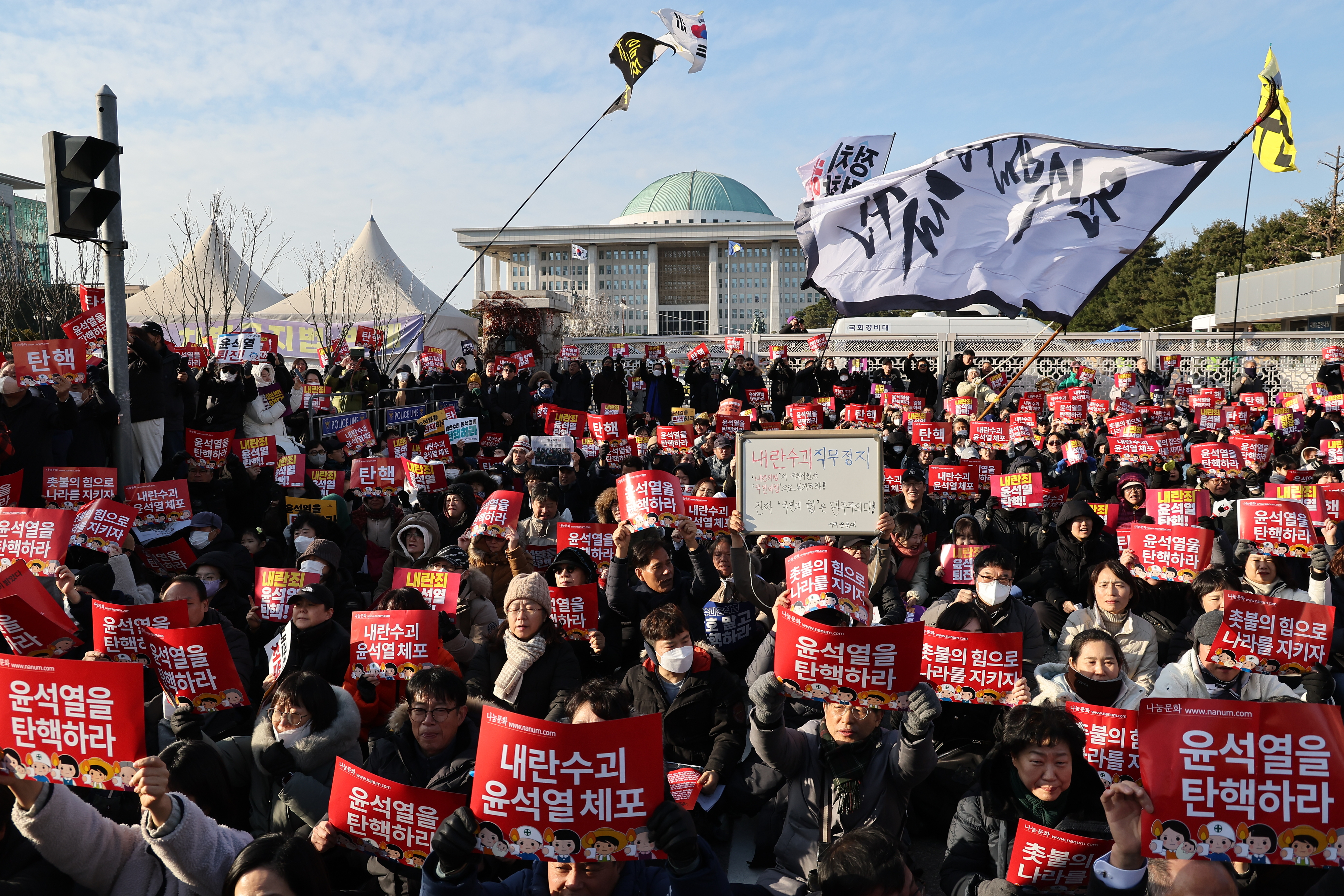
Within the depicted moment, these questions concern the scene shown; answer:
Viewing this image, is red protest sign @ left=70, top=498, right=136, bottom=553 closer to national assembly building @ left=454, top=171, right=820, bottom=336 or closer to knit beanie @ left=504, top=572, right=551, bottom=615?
knit beanie @ left=504, top=572, right=551, bottom=615

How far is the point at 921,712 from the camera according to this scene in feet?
10.5

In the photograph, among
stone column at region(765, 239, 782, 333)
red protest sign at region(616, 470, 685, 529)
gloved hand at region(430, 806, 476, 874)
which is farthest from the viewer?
stone column at region(765, 239, 782, 333)

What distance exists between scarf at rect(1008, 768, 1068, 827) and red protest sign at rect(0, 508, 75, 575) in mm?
5261

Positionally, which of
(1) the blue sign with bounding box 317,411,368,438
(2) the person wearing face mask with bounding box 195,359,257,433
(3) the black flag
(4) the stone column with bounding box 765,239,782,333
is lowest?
A: (1) the blue sign with bounding box 317,411,368,438

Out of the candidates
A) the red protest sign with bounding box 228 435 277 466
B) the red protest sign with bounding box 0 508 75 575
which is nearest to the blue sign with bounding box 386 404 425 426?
the red protest sign with bounding box 228 435 277 466

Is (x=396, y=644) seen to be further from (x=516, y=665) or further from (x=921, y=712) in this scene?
(x=921, y=712)

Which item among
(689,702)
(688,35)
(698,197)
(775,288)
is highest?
(698,197)

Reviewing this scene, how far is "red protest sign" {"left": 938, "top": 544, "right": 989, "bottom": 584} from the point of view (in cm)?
584

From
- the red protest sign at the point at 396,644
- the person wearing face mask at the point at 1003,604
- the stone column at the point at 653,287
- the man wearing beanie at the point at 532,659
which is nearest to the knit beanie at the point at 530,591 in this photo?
the man wearing beanie at the point at 532,659

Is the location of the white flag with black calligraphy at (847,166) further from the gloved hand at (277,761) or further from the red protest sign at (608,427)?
the gloved hand at (277,761)

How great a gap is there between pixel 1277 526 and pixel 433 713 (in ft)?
17.3

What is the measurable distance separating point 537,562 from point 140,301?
2029cm

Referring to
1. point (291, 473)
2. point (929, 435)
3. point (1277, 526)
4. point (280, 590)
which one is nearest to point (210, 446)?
point (291, 473)

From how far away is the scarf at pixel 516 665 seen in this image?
4387mm
